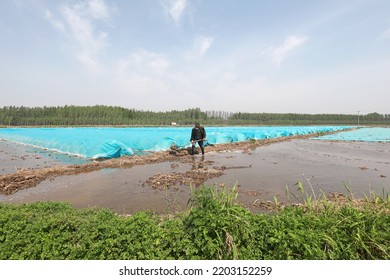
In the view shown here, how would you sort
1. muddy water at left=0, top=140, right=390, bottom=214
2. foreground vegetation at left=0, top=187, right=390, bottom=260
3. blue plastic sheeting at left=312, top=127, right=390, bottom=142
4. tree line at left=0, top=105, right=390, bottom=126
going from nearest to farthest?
foreground vegetation at left=0, top=187, right=390, bottom=260 → muddy water at left=0, top=140, right=390, bottom=214 → blue plastic sheeting at left=312, top=127, right=390, bottom=142 → tree line at left=0, top=105, right=390, bottom=126

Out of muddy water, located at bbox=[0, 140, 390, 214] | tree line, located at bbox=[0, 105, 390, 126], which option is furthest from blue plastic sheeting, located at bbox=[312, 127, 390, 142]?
tree line, located at bbox=[0, 105, 390, 126]

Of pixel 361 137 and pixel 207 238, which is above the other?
pixel 207 238

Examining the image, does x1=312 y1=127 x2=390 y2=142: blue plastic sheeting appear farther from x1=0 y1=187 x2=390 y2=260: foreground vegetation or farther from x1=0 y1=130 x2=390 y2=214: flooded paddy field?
x1=0 y1=187 x2=390 y2=260: foreground vegetation

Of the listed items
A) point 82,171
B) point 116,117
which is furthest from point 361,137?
point 116,117

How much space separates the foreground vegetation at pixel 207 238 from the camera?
264cm

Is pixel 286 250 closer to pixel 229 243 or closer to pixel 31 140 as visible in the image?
pixel 229 243

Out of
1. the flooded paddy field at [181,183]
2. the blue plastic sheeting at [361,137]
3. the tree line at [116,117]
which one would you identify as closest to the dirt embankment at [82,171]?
the flooded paddy field at [181,183]

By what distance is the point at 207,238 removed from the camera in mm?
2613

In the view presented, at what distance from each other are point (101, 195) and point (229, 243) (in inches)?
190

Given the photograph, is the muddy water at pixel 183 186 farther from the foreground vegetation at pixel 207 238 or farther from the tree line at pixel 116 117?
the tree line at pixel 116 117

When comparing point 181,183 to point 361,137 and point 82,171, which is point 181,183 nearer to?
point 82,171

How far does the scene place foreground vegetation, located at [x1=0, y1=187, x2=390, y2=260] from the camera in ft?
8.66

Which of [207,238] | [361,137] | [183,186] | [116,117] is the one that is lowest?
[183,186]
